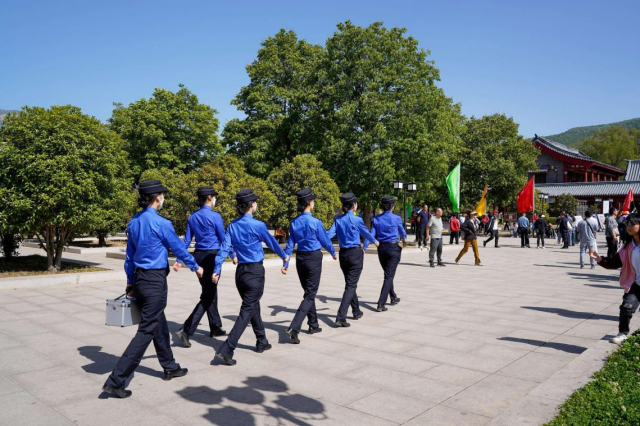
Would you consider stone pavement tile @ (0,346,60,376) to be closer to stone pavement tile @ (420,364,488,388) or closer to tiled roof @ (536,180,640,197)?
stone pavement tile @ (420,364,488,388)

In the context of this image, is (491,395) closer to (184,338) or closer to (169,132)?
(184,338)

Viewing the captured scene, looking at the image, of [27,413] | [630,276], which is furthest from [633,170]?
[27,413]

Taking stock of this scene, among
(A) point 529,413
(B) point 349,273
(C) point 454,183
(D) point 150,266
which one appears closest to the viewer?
(A) point 529,413

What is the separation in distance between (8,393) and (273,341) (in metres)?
2.98

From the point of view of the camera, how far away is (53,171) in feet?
39.1

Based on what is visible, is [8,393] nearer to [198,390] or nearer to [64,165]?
[198,390]

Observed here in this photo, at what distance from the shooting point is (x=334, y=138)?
25.5 metres

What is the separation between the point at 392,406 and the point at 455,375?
1.13 metres

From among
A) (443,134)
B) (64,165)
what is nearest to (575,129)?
(443,134)

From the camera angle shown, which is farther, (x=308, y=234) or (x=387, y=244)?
(x=387, y=244)

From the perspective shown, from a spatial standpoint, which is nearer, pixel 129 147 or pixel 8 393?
pixel 8 393

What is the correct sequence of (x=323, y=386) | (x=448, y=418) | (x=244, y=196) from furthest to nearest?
(x=244, y=196)
(x=323, y=386)
(x=448, y=418)

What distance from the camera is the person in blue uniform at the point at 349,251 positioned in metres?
7.36

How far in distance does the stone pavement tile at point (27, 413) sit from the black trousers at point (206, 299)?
2066 mm
